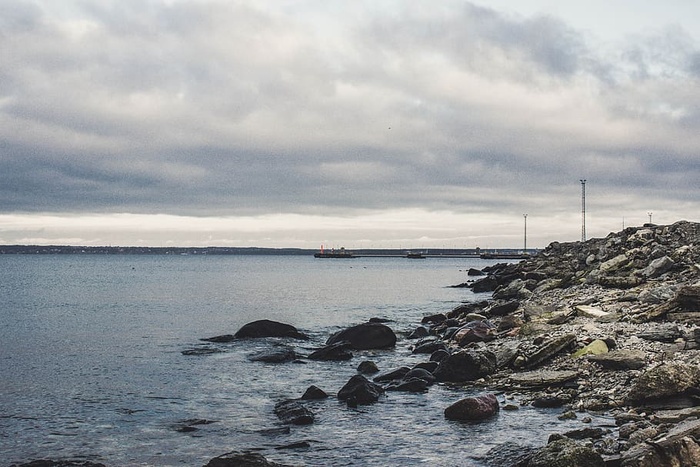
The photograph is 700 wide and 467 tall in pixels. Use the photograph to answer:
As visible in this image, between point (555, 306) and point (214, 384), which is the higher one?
point (555, 306)

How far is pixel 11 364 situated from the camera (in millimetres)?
27812

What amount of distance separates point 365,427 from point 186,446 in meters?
4.37

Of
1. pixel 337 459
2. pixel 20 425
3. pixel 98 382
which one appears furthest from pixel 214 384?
pixel 337 459

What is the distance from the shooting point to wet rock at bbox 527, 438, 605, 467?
36.2 ft

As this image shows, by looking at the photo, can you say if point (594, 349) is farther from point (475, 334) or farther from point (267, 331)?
point (267, 331)

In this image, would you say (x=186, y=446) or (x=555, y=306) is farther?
(x=555, y=306)

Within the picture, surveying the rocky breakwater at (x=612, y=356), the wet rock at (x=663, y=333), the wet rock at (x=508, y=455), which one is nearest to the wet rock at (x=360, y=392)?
the rocky breakwater at (x=612, y=356)

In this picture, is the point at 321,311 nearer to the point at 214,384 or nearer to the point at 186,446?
the point at 214,384

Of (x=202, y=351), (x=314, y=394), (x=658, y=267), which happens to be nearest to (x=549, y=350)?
(x=314, y=394)

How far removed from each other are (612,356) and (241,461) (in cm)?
1100

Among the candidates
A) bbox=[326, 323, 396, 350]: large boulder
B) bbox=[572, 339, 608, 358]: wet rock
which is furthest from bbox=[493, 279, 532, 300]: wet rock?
bbox=[572, 339, 608, 358]: wet rock

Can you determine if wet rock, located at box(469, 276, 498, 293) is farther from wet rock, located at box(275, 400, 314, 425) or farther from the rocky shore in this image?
wet rock, located at box(275, 400, 314, 425)

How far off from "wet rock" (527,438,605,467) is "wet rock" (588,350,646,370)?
678 cm

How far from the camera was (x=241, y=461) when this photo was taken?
12.5 meters
